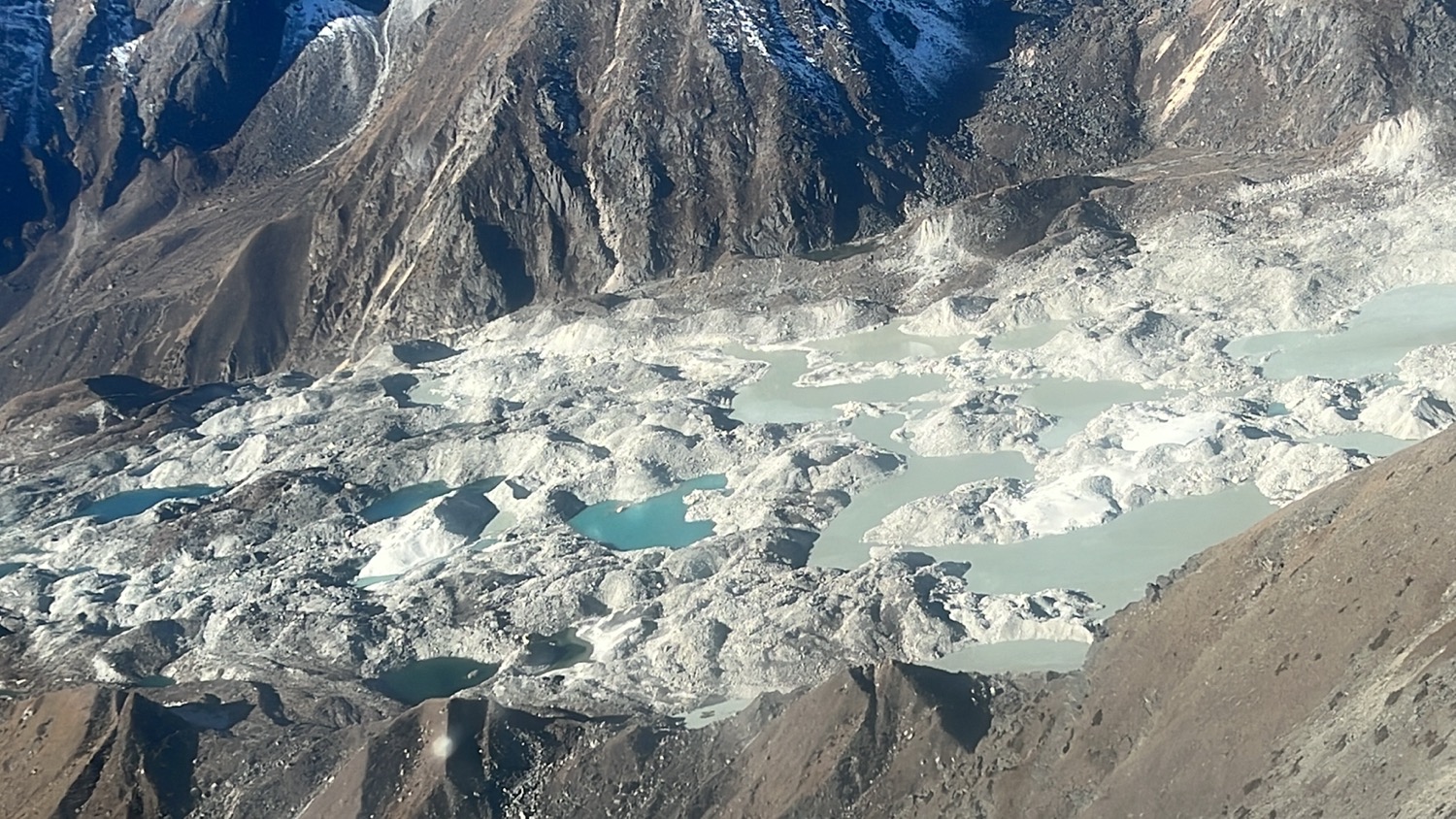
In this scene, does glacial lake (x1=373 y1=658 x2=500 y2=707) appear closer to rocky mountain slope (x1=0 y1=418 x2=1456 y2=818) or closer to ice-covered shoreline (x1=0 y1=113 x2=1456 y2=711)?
ice-covered shoreline (x1=0 y1=113 x2=1456 y2=711)

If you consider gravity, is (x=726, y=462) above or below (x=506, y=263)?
below

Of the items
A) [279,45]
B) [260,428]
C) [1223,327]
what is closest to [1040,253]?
[1223,327]

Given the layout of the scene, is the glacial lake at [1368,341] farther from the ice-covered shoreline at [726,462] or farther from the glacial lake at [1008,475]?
the glacial lake at [1008,475]

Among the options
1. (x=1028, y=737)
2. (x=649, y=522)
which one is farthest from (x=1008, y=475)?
(x=1028, y=737)

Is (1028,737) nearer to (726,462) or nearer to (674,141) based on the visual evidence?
(726,462)

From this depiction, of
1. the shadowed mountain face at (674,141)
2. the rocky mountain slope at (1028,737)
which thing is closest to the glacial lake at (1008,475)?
the rocky mountain slope at (1028,737)
